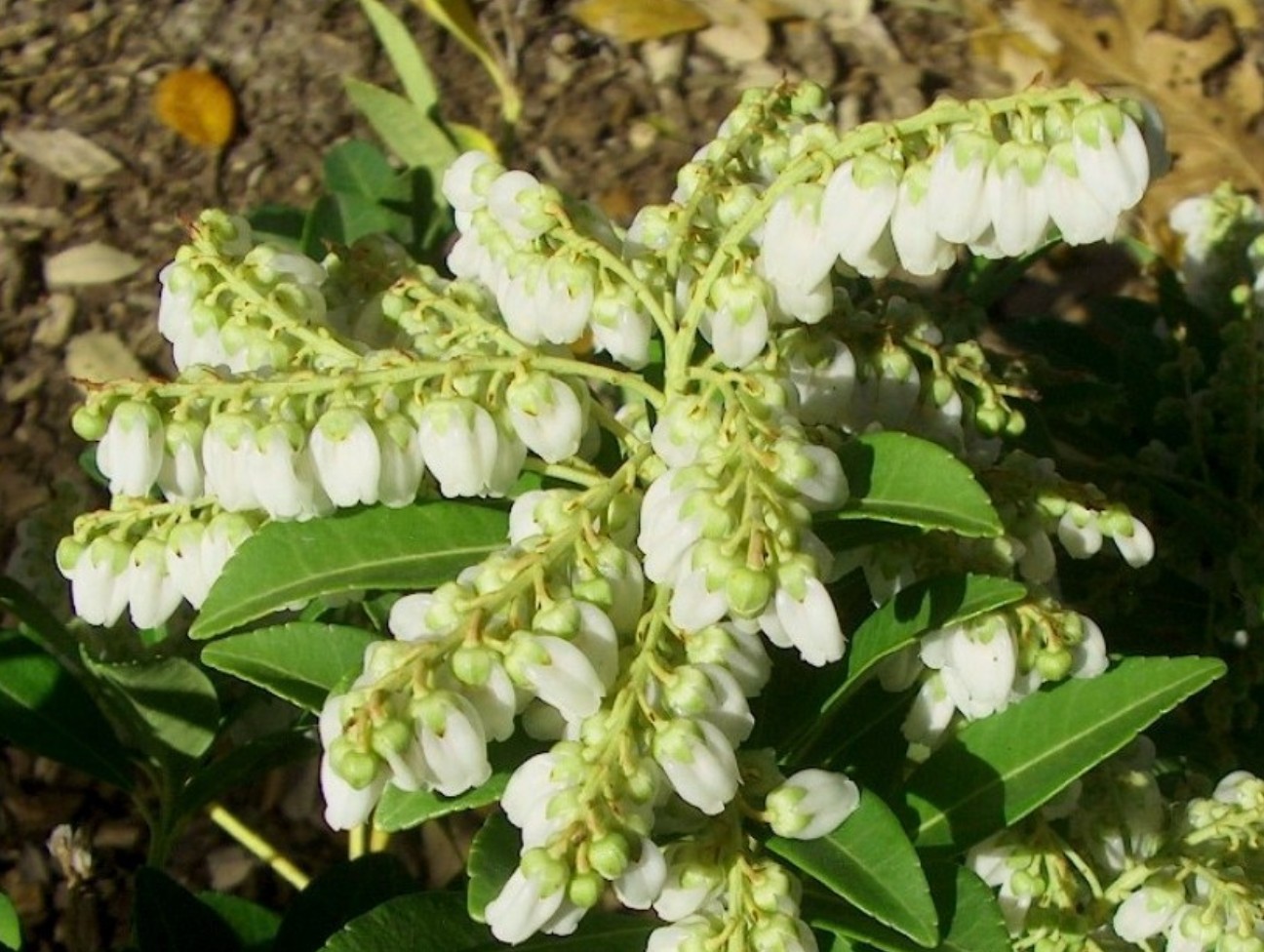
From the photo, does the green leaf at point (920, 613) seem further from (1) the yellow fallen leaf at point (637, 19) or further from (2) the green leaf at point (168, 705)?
(1) the yellow fallen leaf at point (637, 19)

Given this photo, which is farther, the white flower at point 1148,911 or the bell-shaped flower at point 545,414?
the white flower at point 1148,911

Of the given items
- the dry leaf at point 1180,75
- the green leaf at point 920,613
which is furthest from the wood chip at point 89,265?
the green leaf at point 920,613

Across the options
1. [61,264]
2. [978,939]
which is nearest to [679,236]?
[978,939]

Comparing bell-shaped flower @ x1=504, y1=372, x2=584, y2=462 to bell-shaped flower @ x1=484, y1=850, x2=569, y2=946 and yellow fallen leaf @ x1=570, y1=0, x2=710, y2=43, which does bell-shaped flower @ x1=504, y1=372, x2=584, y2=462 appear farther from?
yellow fallen leaf @ x1=570, y1=0, x2=710, y2=43

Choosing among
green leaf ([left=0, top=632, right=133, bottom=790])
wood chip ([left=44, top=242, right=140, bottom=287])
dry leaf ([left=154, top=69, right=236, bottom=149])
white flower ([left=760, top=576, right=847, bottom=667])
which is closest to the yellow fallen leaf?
dry leaf ([left=154, top=69, right=236, bottom=149])

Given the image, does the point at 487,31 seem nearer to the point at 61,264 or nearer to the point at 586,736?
the point at 61,264
